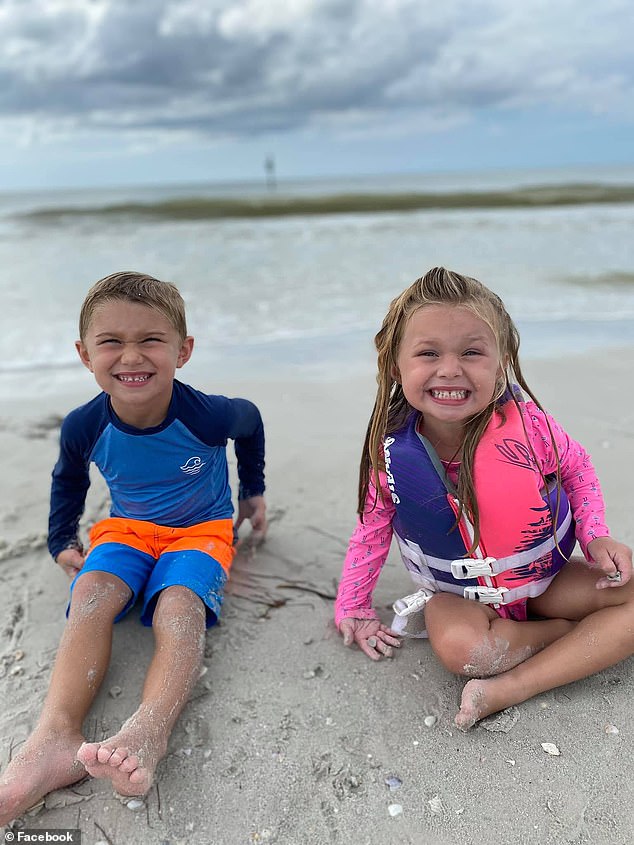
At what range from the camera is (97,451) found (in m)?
2.63

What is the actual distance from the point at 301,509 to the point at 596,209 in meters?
19.6

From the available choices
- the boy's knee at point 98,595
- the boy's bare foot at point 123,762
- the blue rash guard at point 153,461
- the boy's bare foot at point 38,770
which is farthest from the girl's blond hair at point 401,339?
the boy's bare foot at point 38,770

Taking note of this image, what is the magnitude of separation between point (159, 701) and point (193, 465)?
3.01 ft

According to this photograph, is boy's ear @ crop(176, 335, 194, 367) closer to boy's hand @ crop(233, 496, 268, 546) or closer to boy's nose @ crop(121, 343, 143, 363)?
boy's nose @ crop(121, 343, 143, 363)

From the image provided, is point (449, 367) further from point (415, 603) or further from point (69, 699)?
point (69, 699)

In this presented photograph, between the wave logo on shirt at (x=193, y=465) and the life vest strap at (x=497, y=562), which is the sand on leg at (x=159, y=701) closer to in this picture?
the wave logo on shirt at (x=193, y=465)

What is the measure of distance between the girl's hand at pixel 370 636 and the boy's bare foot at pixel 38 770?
93 cm

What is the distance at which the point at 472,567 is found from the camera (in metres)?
2.26

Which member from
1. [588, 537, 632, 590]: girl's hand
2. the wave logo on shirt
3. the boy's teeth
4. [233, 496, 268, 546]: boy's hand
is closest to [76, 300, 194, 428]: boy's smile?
the wave logo on shirt

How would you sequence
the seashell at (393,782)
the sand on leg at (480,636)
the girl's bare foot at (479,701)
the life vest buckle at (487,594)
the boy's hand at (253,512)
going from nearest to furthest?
the seashell at (393,782) < the girl's bare foot at (479,701) < the sand on leg at (480,636) < the life vest buckle at (487,594) < the boy's hand at (253,512)

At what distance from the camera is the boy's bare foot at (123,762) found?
1789 millimetres

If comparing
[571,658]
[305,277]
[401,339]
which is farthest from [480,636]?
[305,277]

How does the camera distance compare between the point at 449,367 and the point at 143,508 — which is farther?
the point at 143,508

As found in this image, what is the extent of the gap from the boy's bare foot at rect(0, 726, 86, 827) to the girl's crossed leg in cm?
109
